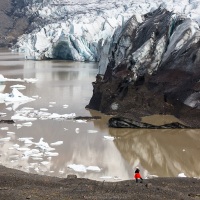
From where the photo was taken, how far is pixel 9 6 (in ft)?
552

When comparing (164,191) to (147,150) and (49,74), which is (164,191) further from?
(49,74)

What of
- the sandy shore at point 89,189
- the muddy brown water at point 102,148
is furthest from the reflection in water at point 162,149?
the sandy shore at point 89,189

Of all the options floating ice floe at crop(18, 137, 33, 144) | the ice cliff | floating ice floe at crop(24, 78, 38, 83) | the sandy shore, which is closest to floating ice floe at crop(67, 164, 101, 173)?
the sandy shore

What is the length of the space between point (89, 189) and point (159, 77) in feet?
52.1

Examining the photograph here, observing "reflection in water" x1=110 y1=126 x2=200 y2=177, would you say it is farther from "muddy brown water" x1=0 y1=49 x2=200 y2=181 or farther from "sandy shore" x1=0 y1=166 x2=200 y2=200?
"sandy shore" x1=0 y1=166 x2=200 y2=200

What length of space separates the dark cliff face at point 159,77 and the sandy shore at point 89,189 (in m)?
10.7

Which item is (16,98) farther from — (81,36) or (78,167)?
(81,36)

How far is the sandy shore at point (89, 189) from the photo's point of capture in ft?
33.2

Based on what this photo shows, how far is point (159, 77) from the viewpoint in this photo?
26.2 meters

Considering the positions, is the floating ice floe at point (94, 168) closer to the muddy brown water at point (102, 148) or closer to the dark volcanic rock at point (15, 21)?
the muddy brown water at point (102, 148)

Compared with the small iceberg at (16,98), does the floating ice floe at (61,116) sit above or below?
above

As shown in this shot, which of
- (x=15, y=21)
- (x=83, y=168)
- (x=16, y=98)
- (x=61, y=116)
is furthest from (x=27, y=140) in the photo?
(x=15, y=21)

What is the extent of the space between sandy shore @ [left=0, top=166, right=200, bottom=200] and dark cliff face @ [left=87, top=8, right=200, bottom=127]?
10.7m

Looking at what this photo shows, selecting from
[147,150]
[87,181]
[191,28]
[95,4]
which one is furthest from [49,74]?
[95,4]
